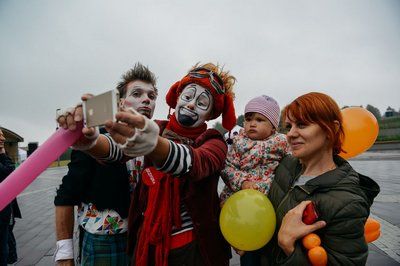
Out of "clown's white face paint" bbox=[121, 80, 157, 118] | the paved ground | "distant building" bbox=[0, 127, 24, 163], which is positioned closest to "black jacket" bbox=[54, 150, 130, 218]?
"clown's white face paint" bbox=[121, 80, 157, 118]

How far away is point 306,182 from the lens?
1.48m

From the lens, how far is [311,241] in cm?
126

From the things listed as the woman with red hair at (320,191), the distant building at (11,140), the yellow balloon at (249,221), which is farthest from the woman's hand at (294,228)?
the distant building at (11,140)

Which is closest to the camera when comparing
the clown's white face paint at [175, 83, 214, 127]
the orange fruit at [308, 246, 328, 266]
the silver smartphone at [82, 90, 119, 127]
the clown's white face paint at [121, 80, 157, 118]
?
the silver smartphone at [82, 90, 119, 127]

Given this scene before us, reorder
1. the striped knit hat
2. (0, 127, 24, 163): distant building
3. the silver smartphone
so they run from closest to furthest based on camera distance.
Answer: the silver smartphone → the striped knit hat → (0, 127, 24, 163): distant building

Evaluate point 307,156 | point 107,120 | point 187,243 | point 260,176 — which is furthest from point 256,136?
point 107,120

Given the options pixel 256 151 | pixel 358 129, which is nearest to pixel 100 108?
pixel 256 151

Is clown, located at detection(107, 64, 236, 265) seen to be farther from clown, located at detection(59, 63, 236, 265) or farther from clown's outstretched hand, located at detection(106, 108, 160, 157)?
clown's outstretched hand, located at detection(106, 108, 160, 157)

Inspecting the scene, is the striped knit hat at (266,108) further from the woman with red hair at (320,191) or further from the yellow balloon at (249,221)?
the yellow balloon at (249,221)

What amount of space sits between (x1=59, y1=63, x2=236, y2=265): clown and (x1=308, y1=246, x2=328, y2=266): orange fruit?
0.55m

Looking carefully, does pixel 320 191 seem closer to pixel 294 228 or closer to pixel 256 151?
pixel 294 228

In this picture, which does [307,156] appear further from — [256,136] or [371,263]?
[371,263]

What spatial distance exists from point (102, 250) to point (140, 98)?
3.47 ft

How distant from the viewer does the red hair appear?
148cm
